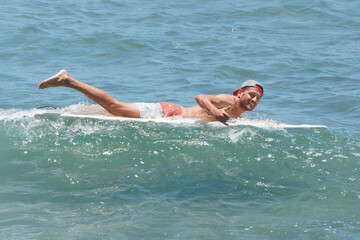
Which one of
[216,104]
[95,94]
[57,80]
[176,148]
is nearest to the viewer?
[176,148]

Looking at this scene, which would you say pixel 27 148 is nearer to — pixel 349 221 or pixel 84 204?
pixel 84 204

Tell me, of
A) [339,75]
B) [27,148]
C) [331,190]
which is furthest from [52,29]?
[331,190]

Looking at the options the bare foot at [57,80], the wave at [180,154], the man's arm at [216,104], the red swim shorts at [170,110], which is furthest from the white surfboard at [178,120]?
the bare foot at [57,80]

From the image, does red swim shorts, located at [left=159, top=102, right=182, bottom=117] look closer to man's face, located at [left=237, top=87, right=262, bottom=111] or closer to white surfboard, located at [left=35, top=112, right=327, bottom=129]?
white surfboard, located at [left=35, top=112, right=327, bottom=129]

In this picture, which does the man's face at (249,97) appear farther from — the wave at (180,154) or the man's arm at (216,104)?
the wave at (180,154)

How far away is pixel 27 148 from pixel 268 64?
26.2ft

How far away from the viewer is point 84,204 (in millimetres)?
5164

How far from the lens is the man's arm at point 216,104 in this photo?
674 cm

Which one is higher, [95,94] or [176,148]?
[95,94]

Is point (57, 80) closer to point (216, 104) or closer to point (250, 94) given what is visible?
point (216, 104)

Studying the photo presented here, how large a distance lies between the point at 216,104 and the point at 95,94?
176cm

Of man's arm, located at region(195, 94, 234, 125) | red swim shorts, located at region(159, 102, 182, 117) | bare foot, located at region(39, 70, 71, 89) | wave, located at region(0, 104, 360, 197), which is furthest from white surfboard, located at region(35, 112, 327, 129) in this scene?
bare foot, located at region(39, 70, 71, 89)

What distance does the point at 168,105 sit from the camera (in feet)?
25.7

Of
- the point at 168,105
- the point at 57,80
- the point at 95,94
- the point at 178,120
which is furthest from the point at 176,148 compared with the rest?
the point at 57,80
